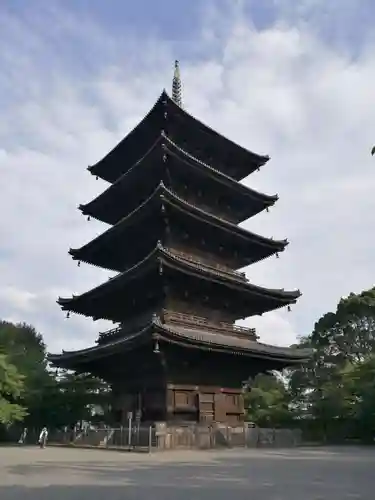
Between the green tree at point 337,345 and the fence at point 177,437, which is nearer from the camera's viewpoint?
the fence at point 177,437

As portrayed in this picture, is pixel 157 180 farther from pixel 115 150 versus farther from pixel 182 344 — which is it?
pixel 182 344

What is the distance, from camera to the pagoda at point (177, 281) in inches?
1056

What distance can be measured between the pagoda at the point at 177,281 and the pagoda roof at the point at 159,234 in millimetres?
66

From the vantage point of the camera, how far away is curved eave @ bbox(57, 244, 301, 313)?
2631 centimetres

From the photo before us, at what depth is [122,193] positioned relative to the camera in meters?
33.4

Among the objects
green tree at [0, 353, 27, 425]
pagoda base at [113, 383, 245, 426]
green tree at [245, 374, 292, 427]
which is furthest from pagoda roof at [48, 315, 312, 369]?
green tree at [245, 374, 292, 427]

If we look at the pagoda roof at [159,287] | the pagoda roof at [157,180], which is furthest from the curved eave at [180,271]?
the pagoda roof at [157,180]

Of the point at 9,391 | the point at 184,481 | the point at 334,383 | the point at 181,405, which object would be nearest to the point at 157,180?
the point at 181,405

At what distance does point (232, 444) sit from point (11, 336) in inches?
1258

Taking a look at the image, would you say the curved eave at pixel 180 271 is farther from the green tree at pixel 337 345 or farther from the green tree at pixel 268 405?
the green tree at pixel 337 345

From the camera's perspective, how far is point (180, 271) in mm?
27250

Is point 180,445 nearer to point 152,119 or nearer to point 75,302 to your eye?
point 75,302

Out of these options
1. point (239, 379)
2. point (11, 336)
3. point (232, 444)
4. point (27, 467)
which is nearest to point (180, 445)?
point (232, 444)

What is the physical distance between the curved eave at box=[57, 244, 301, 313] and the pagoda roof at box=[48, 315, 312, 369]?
2.75 meters
